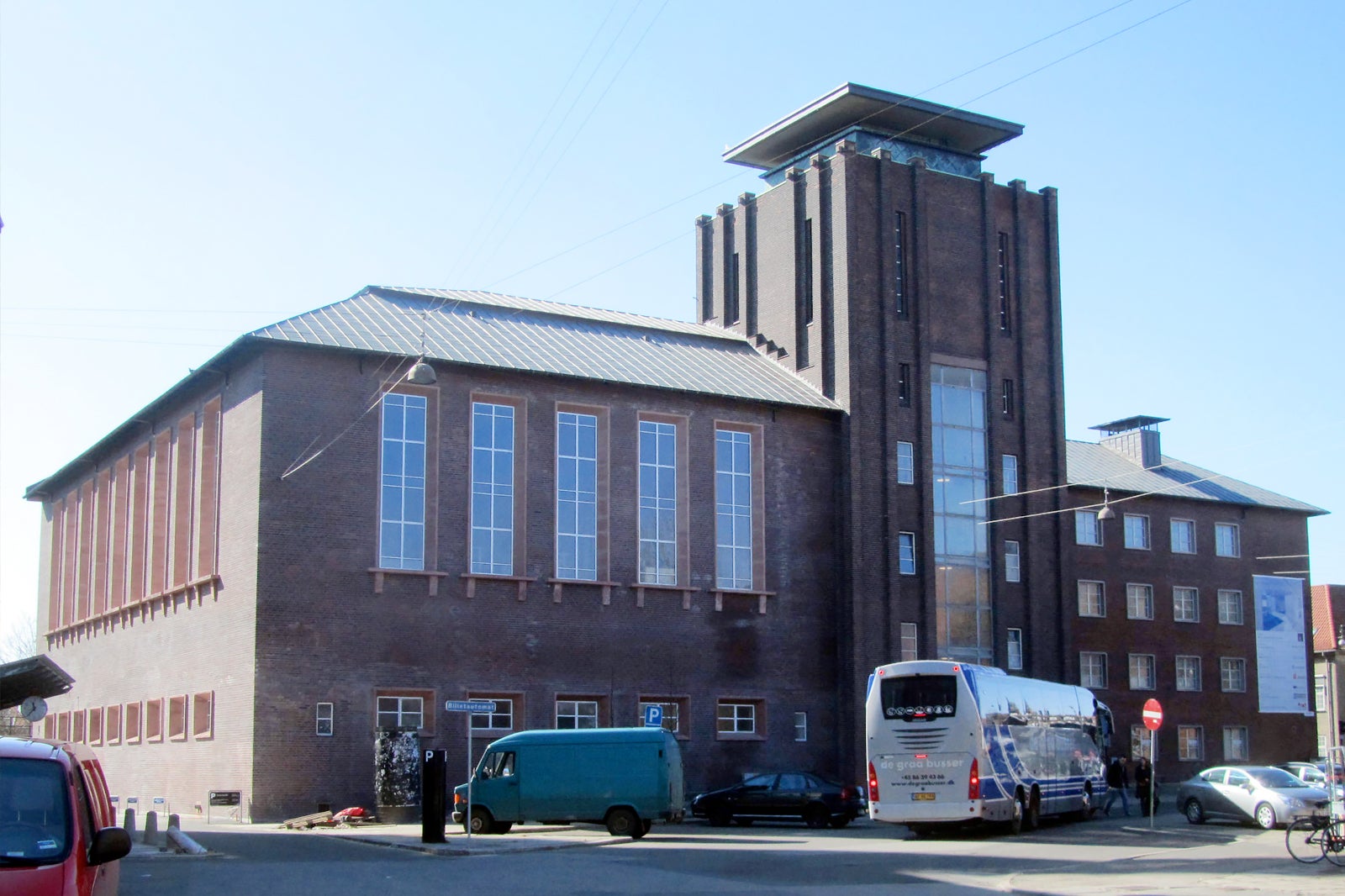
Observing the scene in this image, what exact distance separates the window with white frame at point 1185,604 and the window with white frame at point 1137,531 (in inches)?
93.9

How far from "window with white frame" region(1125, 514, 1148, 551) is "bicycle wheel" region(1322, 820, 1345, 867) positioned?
37.3m

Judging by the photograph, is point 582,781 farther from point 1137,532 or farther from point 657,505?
point 1137,532

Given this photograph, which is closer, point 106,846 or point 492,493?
point 106,846

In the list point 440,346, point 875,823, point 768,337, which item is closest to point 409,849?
point 875,823

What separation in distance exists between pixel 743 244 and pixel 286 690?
23.7 metres

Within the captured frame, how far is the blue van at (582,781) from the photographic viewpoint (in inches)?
1164

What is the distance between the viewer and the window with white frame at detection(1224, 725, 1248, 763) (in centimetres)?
5925

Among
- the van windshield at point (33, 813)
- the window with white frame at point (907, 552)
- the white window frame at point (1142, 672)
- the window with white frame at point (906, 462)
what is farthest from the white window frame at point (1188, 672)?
the van windshield at point (33, 813)

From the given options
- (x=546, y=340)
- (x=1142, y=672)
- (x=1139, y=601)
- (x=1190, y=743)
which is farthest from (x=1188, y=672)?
(x=546, y=340)

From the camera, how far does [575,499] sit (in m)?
40.8

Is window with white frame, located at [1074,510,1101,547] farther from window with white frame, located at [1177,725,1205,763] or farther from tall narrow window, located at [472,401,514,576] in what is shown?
tall narrow window, located at [472,401,514,576]

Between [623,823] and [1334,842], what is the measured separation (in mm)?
13318

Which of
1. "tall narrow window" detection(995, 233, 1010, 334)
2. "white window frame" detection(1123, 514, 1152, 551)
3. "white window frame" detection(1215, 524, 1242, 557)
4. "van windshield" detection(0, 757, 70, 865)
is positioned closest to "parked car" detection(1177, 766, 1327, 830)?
"tall narrow window" detection(995, 233, 1010, 334)

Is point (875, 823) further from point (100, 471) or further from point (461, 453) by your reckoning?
point (100, 471)
